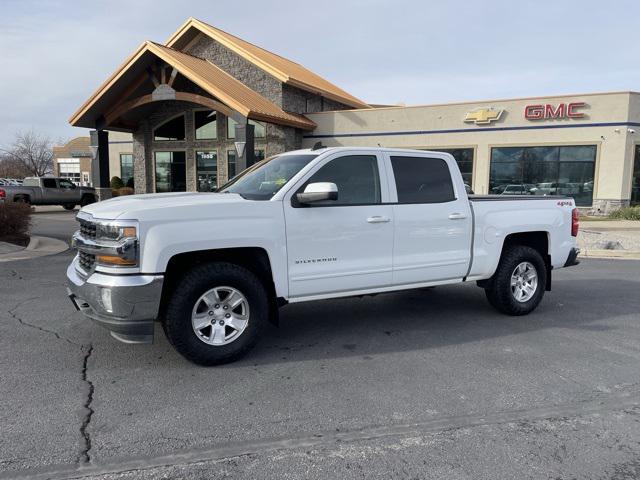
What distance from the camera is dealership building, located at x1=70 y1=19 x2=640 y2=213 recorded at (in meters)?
20.9

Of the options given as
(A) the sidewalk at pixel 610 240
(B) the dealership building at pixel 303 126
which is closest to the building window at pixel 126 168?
(B) the dealership building at pixel 303 126

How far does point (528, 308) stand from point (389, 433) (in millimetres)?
3676

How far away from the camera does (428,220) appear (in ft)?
18.0

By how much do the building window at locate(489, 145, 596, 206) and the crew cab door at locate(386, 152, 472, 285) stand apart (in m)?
17.5

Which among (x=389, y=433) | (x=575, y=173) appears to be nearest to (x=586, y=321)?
(x=389, y=433)

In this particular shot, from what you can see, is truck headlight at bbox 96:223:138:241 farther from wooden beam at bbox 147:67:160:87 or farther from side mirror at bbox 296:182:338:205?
wooden beam at bbox 147:67:160:87

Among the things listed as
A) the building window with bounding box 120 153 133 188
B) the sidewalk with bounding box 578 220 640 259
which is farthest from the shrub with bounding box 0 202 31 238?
the building window with bounding box 120 153 133 188

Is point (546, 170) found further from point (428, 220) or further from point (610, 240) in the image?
point (428, 220)

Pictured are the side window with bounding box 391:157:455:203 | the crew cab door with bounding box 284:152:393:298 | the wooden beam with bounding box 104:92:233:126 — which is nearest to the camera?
the crew cab door with bounding box 284:152:393:298

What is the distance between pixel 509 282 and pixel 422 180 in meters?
1.72

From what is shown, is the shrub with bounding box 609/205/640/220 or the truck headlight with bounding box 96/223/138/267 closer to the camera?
the truck headlight with bounding box 96/223/138/267

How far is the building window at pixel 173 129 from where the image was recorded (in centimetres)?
A: 2792

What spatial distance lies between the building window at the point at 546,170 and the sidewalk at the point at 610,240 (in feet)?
11.2

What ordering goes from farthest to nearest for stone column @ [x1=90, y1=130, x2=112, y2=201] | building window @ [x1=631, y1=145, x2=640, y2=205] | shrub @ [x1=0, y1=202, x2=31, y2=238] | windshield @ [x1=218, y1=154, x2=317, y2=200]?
stone column @ [x1=90, y1=130, x2=112, y2=201] < building window @ [x1=631, y1=145, x2=640, y2=205] < shrub @ [x1=0, y1=202, x2=31, y2=238] < windshield @ [x1=218, y1=154, x2=317, y2=200]
